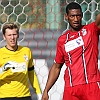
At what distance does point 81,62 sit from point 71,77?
0.16 m

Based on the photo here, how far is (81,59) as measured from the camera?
3.36 m

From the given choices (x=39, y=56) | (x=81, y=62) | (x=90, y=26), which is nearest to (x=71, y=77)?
(x=81, y=62)

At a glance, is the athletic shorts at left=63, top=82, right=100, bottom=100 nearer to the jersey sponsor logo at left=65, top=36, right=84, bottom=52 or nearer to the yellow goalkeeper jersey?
the jersey sponsor logo at left=65, top=36, right=84, bottom=52

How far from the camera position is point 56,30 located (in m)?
4.56

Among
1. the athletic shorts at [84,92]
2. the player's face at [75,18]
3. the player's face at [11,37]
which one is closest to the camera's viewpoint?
the athletic shorts at [84,92]

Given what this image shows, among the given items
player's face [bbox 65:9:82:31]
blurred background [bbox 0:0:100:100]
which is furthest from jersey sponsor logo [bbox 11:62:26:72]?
blurred background [bbox 0:0:100:100]

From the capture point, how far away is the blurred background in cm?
451

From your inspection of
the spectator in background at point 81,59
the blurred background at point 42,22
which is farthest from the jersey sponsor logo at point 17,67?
the blurred background at point 42,22

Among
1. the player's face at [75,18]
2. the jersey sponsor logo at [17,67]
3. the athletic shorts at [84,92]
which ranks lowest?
the athletic shorts at [84,92]

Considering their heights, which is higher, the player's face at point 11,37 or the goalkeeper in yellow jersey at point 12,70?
the player's face at point 11,37

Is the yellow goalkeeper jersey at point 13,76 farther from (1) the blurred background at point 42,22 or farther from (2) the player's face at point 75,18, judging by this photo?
(1) the blurred background at point 42,22

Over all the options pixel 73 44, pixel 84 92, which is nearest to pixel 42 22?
pixel 73 44

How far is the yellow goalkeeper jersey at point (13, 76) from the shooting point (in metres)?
3.70

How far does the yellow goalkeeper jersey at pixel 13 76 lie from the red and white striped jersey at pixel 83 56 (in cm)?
47
